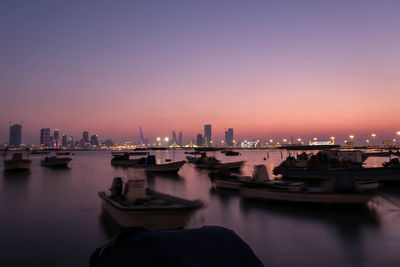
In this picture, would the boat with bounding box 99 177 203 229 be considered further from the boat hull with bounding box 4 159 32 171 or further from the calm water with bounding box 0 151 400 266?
the boat hull with bounding box 4 159 32 171

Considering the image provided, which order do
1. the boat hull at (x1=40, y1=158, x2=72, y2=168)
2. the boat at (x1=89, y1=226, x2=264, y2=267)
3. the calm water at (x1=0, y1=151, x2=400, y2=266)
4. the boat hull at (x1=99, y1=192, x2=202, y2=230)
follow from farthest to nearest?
1. the boat hull at (x1=40, y1=158, x2=72, y2=168)
2. the boat hull at (x1=99, y1=192, x2=202, y2=230)
3. the calm water at (x1=0, y1=151, x2=400, y2=266)
4. the boat at (x1=89, y1=226, x2=264, y2=267)

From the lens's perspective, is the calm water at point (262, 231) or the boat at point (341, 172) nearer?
the calm water at point (262, 231)

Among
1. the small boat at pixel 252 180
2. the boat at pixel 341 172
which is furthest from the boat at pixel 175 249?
the boat at pixel 341 172

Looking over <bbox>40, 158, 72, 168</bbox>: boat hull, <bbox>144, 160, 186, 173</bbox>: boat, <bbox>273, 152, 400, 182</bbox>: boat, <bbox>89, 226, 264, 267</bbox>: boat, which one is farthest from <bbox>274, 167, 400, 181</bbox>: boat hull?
<bbox>40, 158, 72, 168</bbox>: boat hull

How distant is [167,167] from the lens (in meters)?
40.5

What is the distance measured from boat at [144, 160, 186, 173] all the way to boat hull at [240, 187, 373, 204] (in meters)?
21.2

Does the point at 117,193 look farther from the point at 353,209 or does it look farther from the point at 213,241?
the point at 353,209

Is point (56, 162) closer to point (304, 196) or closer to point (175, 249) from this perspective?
point (304, 196)

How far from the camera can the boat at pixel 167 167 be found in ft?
131

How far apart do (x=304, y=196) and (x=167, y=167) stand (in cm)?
2635

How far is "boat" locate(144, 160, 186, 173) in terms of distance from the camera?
131 feet

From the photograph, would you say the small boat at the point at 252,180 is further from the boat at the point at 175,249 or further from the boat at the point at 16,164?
the boat at the point at 16,164

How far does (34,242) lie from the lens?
11.6 metres

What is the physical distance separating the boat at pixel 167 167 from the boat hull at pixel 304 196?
21.2m
